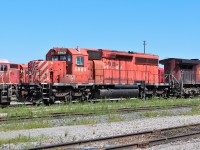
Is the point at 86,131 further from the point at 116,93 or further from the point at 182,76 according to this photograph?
the point at 182,76

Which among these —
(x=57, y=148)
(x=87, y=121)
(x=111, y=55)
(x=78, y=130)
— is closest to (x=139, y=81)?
(x=111, y=55)

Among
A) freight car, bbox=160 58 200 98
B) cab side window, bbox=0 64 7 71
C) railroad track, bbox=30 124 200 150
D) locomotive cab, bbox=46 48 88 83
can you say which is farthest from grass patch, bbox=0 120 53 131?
freight car, bbox=160 58 200 98

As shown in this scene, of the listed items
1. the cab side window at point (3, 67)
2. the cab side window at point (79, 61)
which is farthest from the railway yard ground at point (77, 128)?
the cab side window at point (3, 67)

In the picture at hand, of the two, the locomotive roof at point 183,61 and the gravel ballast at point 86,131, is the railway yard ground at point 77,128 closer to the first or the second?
the gravel ballast at point 86,131

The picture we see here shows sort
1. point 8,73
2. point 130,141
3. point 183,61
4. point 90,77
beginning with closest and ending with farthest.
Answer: point 130,141 → point 90,77 → point 8,73 → point 183,61

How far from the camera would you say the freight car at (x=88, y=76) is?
20.6 m

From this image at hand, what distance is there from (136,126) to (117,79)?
486 inches

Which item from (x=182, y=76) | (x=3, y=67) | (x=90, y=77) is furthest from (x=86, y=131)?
(x=182, y=76)

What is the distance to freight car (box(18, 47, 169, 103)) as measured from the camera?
2062 cm

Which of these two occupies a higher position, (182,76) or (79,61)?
(79,61)

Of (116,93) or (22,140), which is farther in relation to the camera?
(116,93)

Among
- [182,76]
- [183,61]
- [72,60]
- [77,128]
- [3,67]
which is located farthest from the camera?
[183,61]

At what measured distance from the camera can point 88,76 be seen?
74.4 ft

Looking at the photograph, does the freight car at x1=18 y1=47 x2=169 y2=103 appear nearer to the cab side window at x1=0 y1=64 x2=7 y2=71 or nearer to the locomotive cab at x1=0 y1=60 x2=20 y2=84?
the locomotive cab at x1=0 y1=60 x2=20 y2=84
